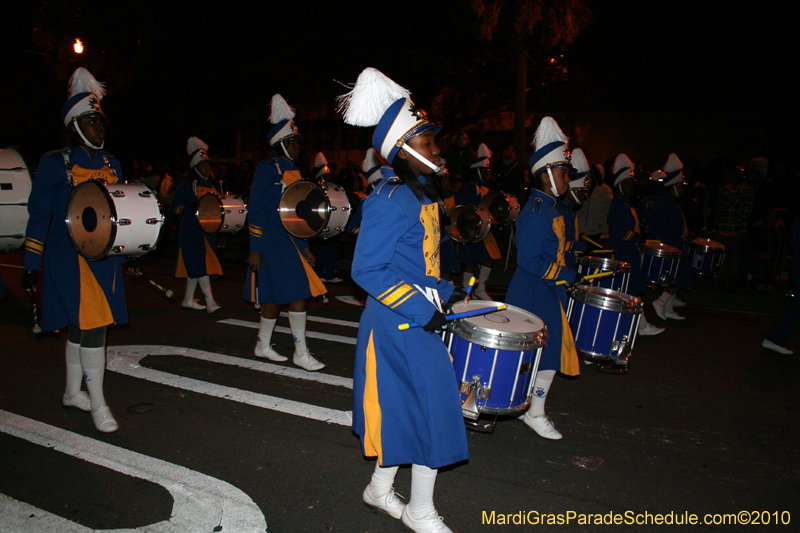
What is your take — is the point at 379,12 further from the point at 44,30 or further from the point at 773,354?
the point at 773,354

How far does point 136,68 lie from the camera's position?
20016 millimetres

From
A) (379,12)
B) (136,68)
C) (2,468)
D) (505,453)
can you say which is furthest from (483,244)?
(136,68)

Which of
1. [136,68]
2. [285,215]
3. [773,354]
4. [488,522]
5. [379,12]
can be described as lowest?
[488,522]

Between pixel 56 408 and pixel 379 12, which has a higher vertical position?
pixel 379 12

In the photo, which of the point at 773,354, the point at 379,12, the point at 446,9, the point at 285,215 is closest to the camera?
the point at 285,215

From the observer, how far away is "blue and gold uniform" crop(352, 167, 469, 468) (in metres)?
2.87

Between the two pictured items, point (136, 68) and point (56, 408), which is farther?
point (136, 68)

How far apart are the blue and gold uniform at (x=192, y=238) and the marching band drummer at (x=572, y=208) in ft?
16.4

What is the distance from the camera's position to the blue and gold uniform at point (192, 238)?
27.0ft

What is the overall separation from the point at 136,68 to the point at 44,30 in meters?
2.80

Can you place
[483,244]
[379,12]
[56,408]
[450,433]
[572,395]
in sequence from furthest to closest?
[379,12] < [483,244] < [572,395] < [56,408] < [450,433]

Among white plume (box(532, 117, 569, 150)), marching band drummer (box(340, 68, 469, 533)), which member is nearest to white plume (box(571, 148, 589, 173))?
white plume (box(532, 117, 569, 150))

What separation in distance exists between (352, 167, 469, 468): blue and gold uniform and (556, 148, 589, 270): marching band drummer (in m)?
1.87

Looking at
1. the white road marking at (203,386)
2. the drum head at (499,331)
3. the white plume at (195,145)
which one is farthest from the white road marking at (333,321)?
the drum head at (499,331)
